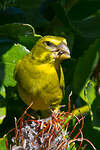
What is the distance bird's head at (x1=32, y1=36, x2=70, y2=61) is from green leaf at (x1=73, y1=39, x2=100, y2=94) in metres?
0.09

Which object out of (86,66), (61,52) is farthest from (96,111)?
(61,52)

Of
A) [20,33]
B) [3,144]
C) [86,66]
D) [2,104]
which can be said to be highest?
[20,33]

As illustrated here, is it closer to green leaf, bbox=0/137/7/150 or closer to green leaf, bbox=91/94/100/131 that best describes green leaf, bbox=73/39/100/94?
green leaf, bbox=91/94/100/131

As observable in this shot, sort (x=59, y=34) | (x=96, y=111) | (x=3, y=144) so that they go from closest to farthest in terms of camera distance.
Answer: (x=3, y=144) → (x=96, y=111) → (x=59, y=34)

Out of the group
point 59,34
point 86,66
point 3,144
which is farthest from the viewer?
point 59,34

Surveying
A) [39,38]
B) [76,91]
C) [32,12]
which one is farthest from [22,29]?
[32,12]

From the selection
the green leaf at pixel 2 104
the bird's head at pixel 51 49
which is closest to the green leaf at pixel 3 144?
the green leaf at pixel 2 104

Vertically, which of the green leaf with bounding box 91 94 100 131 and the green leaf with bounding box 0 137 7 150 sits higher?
the green leaf with bounding box 91 94 100 131

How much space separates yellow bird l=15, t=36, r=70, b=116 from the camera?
123cm

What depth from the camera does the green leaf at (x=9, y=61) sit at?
1.26 m

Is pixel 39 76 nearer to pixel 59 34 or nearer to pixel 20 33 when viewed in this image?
pixel 20 33

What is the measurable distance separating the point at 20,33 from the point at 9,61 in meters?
0.11

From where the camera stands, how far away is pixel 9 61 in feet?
4.18

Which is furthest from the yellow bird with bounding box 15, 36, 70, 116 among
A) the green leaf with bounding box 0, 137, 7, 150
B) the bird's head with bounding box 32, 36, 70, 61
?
the green leaf with bounding box 0, 137, 7, 150
